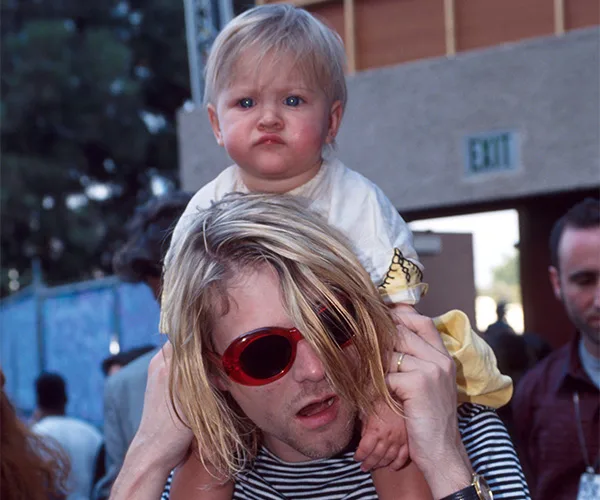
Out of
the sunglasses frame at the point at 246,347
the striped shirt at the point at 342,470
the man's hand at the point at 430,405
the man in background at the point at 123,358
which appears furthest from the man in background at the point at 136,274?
the man's hand at the point at 430,405

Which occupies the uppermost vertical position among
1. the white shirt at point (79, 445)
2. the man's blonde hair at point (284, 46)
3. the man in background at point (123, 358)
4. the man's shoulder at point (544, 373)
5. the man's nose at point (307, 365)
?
the man's blonde hair at point (284, 46)

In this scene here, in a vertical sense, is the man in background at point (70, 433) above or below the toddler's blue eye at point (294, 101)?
below

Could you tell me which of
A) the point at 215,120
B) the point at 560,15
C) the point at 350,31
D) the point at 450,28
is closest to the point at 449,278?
the point at 215,120

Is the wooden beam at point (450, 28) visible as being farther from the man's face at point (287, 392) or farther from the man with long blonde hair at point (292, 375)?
the man's face at point (287, 392)

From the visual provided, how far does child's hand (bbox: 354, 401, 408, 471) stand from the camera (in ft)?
7.31

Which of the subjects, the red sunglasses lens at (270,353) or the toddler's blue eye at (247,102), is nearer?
the red sunglasses lens at (270,353)

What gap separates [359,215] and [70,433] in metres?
4.91

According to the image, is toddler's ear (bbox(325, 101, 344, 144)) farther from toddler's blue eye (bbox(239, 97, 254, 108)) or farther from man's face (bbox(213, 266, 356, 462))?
man's face (bbox(213, 266, 356, 462))

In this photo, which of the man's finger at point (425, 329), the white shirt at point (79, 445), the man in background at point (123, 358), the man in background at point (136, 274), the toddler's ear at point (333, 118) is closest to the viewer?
the man's finger at point (425, 329)

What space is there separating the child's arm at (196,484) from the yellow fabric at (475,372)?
626 millimetres

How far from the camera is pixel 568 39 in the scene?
852cm

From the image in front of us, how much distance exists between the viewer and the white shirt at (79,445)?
6492mm

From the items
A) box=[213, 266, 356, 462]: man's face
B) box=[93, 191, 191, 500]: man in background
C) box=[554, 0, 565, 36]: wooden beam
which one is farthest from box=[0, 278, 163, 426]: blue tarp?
box=[213, 266, 356, 462]: man's face

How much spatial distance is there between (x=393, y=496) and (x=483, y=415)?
12.7 inches
